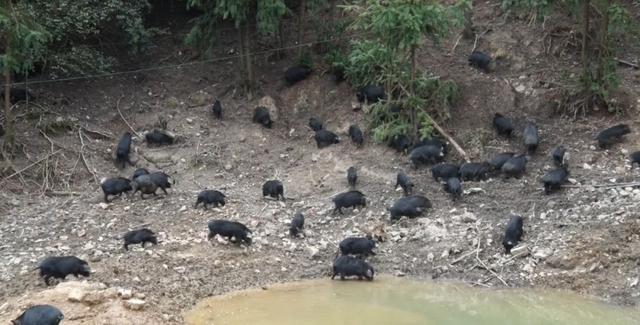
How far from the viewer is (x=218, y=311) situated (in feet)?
42.2

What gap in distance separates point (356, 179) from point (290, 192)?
143 cm

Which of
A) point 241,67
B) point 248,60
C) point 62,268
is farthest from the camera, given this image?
point 241,67

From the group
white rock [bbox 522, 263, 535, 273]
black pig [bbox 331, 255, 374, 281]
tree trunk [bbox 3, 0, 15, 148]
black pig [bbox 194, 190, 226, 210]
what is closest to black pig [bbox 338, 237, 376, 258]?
black pig [bbox 331, 255, 374, 281]

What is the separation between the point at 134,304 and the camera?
1202 cm

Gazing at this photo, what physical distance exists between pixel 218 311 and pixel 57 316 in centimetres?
265

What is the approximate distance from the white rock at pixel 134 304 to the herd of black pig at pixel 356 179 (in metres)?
1.47

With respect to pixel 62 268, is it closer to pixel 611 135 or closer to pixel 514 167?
pixel 514 167

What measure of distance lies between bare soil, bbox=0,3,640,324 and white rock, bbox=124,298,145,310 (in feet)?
0.84

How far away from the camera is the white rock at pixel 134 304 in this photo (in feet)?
39.4

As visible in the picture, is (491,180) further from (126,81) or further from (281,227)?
(126,81)


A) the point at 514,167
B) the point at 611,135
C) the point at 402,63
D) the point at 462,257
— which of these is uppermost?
the point at 402,63

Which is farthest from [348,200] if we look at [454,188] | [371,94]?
[371,94]

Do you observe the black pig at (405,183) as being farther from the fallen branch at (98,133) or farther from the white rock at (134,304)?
the fallen branch at (98,133)

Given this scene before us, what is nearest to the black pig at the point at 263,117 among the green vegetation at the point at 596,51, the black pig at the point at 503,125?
the black pig at the point at 503,125
